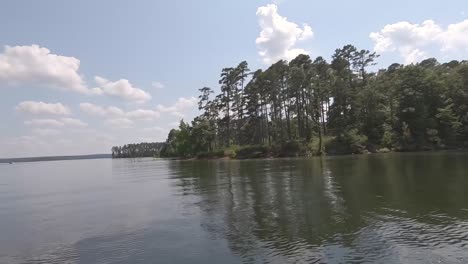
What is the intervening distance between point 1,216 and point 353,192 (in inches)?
1065

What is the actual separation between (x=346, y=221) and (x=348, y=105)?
9315 centimetres

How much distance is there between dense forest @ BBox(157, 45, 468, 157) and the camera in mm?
92875

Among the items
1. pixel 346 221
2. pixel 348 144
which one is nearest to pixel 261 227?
pixel 346 221

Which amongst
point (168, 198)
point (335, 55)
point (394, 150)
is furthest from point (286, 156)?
point (168, 198)

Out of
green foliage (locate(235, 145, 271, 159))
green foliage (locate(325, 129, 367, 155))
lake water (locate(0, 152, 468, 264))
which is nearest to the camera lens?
lake water (locate(0, 152, 468, 264))

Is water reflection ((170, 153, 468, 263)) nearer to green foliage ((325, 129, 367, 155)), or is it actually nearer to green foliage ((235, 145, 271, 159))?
green foliage ((325, 129, 367, 155))

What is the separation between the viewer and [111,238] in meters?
20.0

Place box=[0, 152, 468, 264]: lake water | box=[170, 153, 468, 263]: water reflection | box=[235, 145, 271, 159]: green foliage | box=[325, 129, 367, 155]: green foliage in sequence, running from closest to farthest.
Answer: box=[170, 153, 468, 263]: water reflection
box=[0, 152, 468, 264]: lake water
box=[325, 129, 367, 155]: green foliage
box=[235, 145, 271, 159]: green foliage

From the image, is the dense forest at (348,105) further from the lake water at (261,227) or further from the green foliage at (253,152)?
the lake water at (261,227)

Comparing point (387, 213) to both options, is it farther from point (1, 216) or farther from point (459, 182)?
point (1, 216)

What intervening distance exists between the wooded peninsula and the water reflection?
61.1 meters

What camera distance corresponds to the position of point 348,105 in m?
109

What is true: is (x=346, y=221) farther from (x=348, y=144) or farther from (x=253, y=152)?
(x=253, y=152)

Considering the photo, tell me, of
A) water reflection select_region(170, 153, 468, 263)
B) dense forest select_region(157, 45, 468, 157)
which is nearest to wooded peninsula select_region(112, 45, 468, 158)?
dense forest select_region(157, 45, 468, 157)
